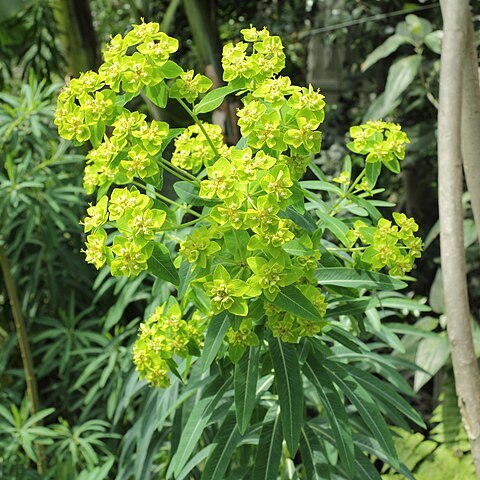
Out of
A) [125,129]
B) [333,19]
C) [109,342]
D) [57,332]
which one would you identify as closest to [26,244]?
[57,332]

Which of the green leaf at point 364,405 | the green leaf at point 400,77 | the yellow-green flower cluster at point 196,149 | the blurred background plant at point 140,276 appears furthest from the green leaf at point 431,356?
the yellow-green flower cluster at point 196,149

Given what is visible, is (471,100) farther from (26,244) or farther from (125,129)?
(26,244)

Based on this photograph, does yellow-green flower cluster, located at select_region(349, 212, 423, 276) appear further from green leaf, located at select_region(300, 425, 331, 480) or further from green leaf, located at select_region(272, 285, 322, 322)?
green leaf, located at select_region(300, 425, 331, 480)

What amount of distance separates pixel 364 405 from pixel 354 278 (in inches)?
8.9

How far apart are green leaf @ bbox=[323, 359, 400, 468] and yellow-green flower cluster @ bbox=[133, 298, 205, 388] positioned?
23 centimetres

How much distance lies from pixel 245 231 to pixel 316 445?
1.59 feet

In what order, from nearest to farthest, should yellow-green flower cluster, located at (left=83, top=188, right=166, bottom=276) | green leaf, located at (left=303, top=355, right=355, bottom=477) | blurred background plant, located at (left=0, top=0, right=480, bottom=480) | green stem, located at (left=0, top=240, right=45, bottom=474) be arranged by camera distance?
yellow-green flower cluster, located at (left=83, top=188, right=166, bottom=276) < green leaf, located at (left=303, top=355, right=355, bottom=477) < blurred background plant, located at (left=0, top=0, right=480, bottom=480) < green stem, located at (left=0, top=240, right=45, bottom=474)

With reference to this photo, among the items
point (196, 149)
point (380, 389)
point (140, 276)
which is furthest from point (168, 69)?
point (140, 276)

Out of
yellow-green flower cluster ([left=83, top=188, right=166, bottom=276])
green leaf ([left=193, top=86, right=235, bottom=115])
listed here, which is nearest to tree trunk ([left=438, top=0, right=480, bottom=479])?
green leaf ([left=193, top=86, right=235, bottom=115])

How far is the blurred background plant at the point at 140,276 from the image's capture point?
1938 mm

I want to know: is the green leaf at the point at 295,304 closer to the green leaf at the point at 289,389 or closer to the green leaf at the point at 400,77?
the green leaf at the point at 289,389

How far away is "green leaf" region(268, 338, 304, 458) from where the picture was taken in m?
1.18

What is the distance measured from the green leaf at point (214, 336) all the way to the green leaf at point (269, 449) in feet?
0.85

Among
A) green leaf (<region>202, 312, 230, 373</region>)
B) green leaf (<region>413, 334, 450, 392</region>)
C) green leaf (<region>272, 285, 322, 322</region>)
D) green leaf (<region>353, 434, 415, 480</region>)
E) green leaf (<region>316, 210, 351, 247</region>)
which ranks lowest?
green leaf (<region>413, 334, 450, 392</region>)
